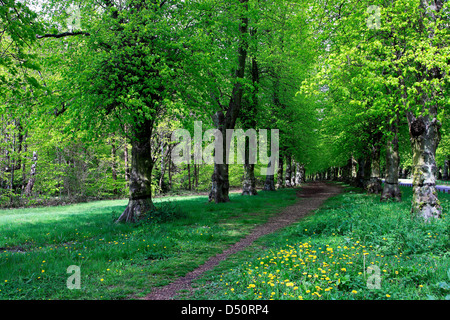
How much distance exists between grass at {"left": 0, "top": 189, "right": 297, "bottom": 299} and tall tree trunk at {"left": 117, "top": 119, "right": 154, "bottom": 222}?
728 mm

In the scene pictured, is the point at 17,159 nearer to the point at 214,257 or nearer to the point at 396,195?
the point at 214,257

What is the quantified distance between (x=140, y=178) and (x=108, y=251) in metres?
5.34

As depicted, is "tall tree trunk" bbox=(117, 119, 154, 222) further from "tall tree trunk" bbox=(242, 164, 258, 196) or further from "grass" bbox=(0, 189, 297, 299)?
"tall tree trunk" bbox=(242, 164, 258, 196)

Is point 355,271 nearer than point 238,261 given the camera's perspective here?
Yes

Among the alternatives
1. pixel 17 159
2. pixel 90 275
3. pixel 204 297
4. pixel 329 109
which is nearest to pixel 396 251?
pixel 204 297

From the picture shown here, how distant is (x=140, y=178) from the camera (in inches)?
491

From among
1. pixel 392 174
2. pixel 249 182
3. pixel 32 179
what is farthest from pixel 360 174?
pixel 32 179

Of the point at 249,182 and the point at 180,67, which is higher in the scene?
the point at 180,67

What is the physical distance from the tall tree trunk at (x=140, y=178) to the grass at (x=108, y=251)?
0.73 meters

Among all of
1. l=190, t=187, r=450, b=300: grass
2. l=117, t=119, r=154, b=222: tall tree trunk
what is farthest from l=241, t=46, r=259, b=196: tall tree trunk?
l=190, t=187, r=450, b=300: grass

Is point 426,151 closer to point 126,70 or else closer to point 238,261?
point 238,261

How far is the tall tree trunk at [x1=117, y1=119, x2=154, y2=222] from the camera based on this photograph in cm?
1209

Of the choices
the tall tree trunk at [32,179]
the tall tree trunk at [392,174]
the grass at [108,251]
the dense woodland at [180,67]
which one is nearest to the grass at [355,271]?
the grass at [108,251]
